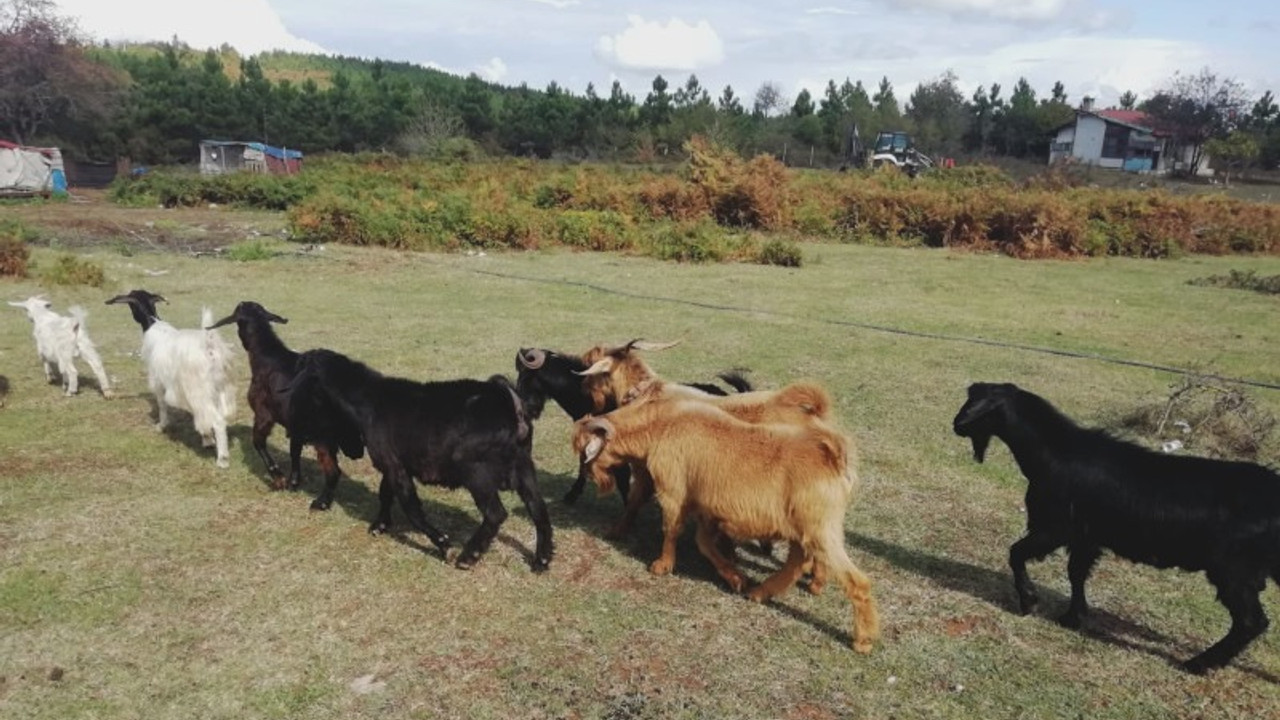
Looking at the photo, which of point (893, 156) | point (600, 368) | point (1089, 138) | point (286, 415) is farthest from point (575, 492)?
point (1089, 138)

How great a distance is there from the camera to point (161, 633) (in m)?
→ 4.65

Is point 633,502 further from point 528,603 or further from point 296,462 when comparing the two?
point 296,462

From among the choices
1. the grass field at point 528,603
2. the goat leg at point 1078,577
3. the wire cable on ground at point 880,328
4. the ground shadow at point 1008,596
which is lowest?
the grass field at point 528,603

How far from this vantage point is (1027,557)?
495 centimetres

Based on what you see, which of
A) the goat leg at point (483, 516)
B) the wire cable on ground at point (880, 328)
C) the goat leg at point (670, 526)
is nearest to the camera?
the goat leg at point (670, 526)

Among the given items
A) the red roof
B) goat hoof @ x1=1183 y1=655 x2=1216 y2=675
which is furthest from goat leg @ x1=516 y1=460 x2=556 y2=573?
the red roof

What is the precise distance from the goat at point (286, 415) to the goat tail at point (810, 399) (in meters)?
2.95

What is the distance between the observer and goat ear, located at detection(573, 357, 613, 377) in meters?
6.21

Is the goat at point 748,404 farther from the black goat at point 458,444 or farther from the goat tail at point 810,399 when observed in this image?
the black goat at point 458,444

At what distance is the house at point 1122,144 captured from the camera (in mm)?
62750

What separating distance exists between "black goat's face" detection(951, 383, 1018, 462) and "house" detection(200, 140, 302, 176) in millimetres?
46596

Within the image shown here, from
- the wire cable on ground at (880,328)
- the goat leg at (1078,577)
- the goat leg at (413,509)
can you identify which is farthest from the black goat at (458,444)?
the wire cable on ground at (880,328)

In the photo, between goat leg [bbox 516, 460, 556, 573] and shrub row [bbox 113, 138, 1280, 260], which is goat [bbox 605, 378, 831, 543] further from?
shrub row [bbox 113, 138, 1280, 260]

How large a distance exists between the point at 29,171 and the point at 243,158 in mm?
13991
